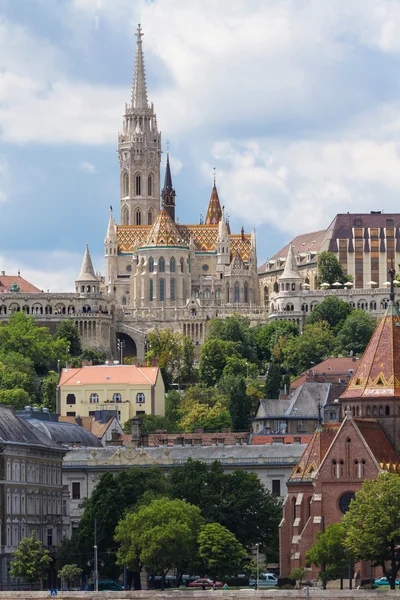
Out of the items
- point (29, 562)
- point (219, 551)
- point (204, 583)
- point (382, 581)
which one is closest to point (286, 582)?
point (219, 551)

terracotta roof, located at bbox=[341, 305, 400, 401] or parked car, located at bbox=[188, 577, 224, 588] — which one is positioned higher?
terracotta roof, located at bbox=[341, 305, 400, 401]

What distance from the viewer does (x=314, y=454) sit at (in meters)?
142

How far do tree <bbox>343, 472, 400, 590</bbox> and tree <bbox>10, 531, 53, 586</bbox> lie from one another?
19.3 m

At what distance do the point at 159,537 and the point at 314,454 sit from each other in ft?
40.2

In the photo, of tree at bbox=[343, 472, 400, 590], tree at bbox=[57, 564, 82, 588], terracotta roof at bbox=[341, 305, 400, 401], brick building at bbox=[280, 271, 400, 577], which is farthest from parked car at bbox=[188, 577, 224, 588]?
terracotta roof at bbox=[341, 305, 400, 401]

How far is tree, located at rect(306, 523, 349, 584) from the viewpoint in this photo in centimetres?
13125

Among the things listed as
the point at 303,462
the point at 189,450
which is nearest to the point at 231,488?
the point at 303,462

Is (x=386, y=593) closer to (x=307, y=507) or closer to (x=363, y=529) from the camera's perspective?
(x=363, y=529)

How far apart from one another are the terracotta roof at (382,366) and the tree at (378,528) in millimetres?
16116

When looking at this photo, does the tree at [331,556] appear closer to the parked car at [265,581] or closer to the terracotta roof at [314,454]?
the parked car at [265,581]

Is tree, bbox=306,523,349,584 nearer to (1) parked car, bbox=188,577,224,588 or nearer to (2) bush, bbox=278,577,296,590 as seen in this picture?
(2) bush, bbox=278,577,296,590

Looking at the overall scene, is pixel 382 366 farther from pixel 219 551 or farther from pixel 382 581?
pixel 382 581

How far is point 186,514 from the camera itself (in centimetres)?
13850

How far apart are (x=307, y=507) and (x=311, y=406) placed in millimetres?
43721
